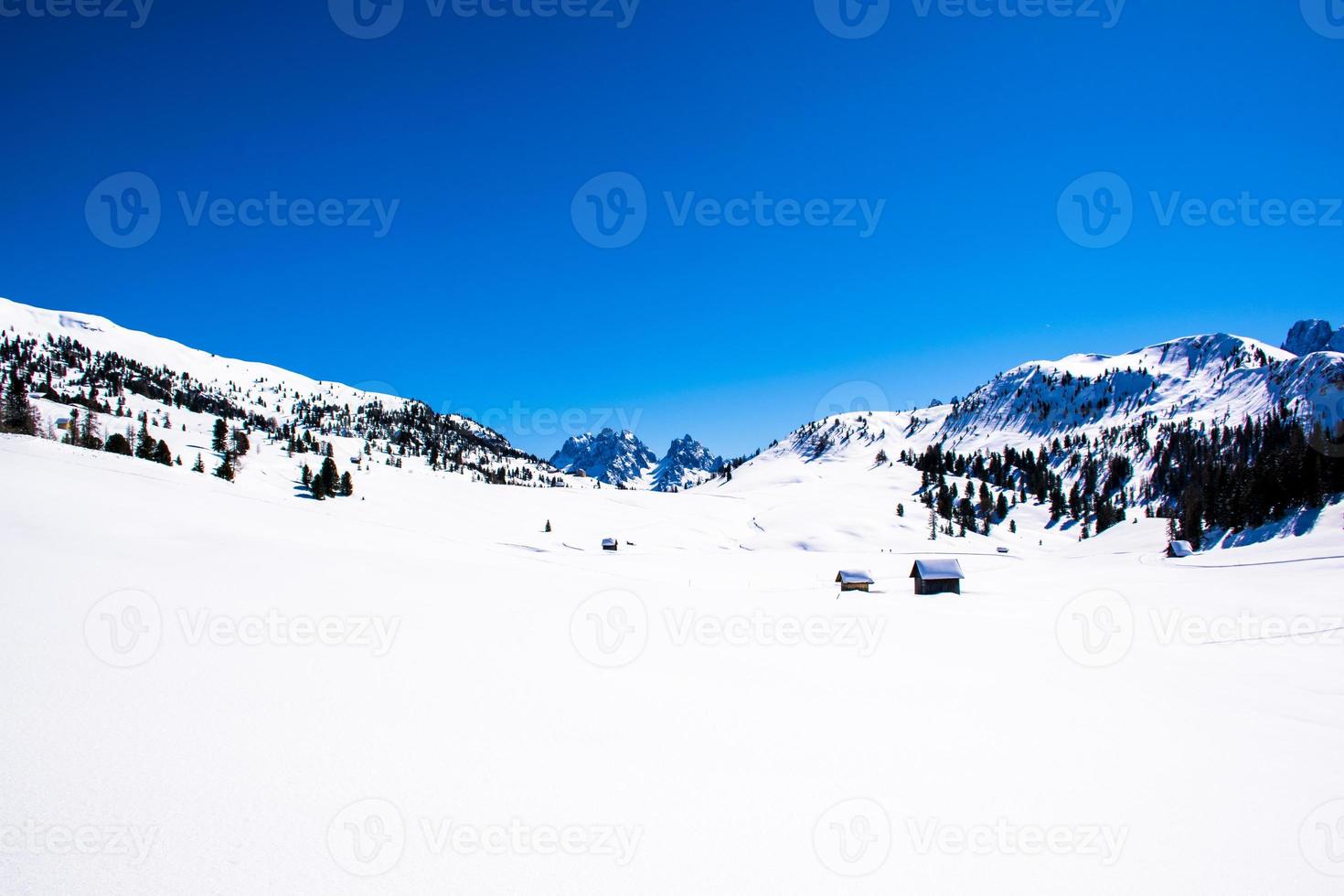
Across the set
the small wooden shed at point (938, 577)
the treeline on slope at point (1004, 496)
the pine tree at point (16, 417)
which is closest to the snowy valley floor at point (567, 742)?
the small wooden shed at point (938, 577)

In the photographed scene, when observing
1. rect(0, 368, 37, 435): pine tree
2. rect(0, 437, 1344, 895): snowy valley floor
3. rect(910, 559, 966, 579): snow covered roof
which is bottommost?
rect(0, 437, 1344, 895): snowy valley floor

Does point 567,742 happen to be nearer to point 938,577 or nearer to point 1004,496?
point 938,577

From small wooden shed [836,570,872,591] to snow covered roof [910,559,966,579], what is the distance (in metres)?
4.25

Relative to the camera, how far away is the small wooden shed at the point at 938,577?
46.8 m

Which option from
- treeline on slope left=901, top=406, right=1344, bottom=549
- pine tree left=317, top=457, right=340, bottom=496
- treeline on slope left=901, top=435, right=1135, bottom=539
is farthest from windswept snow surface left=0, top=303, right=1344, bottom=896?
treeline on slope left=901, top=435, right=1135, bottom=539

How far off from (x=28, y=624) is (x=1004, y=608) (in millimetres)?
42064

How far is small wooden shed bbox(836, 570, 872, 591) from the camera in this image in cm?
4828

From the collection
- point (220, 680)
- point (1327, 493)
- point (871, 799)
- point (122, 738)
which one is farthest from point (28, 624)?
point (1327, 493)

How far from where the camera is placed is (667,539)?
3669 inches

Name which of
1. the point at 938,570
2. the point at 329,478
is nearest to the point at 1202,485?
the point at 938,570

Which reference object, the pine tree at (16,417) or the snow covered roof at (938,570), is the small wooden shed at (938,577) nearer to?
the snow covered roof at (938,570)

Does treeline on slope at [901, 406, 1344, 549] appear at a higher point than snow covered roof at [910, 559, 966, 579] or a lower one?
higher

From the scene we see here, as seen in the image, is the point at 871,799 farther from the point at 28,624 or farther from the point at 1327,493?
the point at 1327,493

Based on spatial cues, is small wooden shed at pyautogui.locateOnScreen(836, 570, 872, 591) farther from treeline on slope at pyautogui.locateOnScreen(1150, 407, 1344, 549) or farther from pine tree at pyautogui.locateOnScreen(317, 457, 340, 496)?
pine tree at pyautogui.locateOnScreen(317, 457, 340, 496)
